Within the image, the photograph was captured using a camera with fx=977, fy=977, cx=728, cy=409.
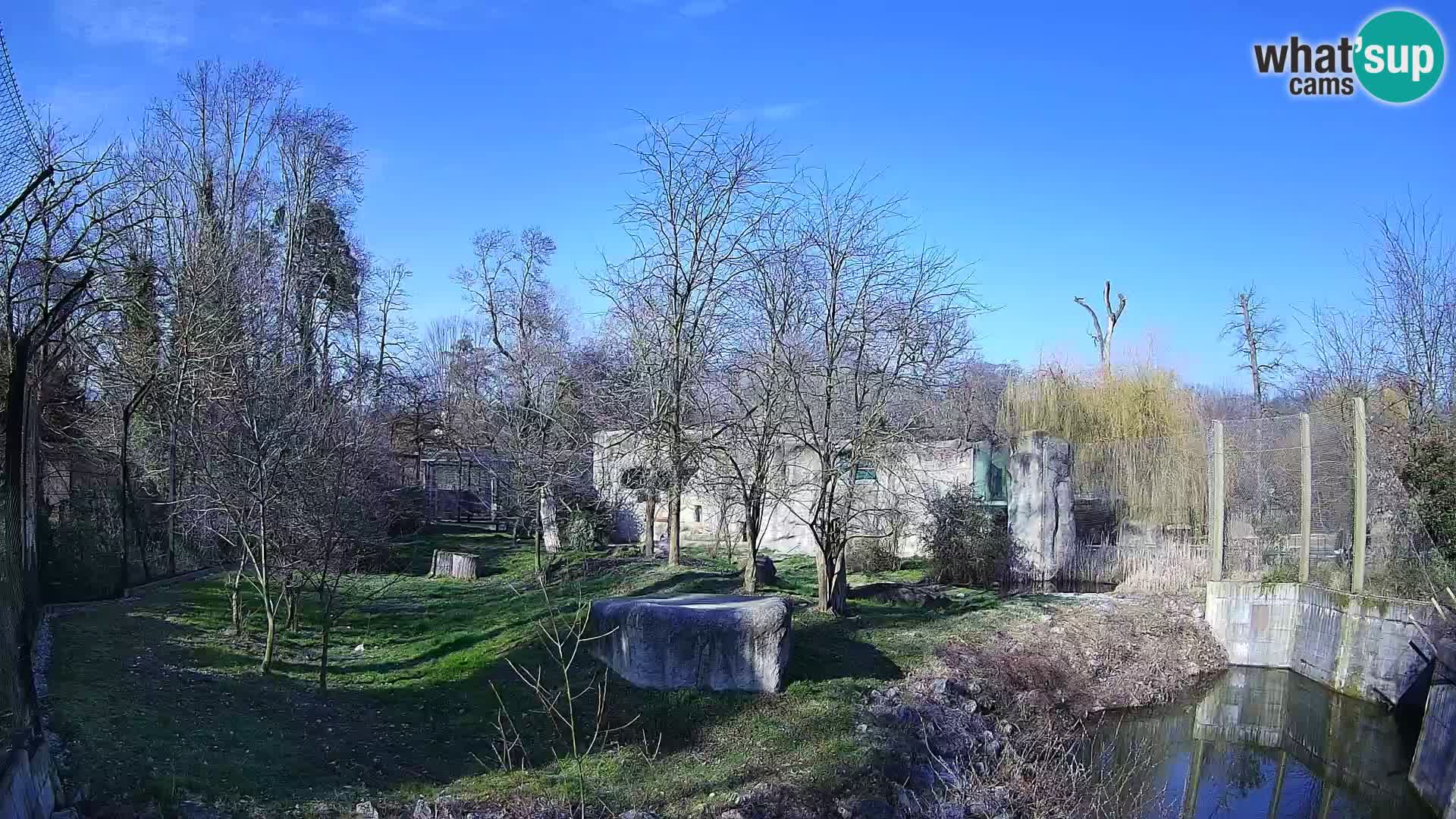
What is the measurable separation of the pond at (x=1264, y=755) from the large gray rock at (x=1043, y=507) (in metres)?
5.22

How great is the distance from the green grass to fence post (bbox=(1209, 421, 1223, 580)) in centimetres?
393

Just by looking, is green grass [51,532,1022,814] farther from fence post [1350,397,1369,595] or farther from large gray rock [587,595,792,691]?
fence post [1350,397,1369,595]

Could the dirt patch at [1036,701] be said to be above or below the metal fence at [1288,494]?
below

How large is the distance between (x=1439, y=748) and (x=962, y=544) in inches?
349

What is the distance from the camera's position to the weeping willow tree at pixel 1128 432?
18.8m

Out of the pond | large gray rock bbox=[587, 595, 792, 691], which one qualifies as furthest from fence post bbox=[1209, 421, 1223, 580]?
large gray rock bbox=[587, 595, 792, 691]

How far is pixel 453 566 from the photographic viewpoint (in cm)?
2025

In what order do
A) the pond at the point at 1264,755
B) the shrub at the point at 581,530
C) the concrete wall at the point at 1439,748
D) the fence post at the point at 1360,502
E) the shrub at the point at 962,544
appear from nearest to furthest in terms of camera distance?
the concrete wall at the point at 1439,748 → the pond at the point at 1264,755 → the fence post at the point at 1360,502 → the shrub at the point at 962,544 → the shrub at the point at 581,530

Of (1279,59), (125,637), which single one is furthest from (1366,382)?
(125,637)

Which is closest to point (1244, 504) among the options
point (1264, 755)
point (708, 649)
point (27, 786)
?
point (1264, 755)

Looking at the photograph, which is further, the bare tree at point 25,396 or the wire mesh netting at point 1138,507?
the wire mesh netting at point 1138,507

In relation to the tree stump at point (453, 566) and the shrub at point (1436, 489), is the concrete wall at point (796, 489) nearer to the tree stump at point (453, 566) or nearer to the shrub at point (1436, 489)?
the tree stump at point (453, 566)

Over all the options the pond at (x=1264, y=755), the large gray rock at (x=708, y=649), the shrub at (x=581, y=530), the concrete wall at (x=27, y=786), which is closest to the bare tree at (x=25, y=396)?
the concrete wall at (x=27, y=786)

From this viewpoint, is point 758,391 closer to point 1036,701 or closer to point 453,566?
point 1036,701
